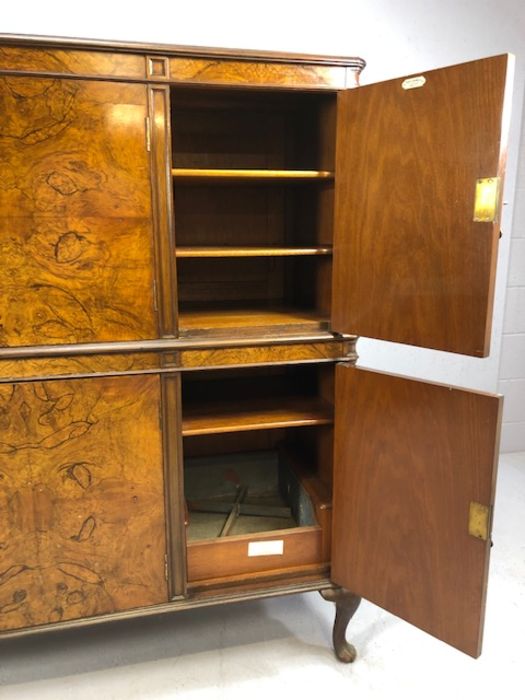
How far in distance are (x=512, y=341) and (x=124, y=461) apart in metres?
2.07

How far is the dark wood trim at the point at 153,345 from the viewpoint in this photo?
1.22 m

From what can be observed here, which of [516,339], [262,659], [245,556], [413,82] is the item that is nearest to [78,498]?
[245,556]

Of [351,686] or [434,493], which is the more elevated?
[434,493]

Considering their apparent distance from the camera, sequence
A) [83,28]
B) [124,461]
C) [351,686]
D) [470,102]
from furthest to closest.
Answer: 1. [83,28]
2. [351,686]
3. [124,461]
4. [470,102]

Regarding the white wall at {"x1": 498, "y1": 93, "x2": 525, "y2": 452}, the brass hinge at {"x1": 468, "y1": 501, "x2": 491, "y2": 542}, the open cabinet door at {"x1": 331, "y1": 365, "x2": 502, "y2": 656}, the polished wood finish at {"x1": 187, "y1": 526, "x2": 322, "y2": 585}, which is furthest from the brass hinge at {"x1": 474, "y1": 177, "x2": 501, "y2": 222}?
the white wall at {"x1": 498, "y1": 93, "x2": 525, "y2": 452}

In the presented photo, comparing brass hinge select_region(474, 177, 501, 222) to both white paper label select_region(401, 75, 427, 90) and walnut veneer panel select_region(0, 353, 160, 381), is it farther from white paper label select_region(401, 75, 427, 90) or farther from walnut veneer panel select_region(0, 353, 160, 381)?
walnut veneer panel select_region(0, 353, 160, 381)

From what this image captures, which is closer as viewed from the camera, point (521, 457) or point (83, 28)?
point (83, 28)

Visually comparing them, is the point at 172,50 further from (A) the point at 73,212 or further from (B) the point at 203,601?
(B) the point at 203,601

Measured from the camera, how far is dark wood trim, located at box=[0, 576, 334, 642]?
53.1 inches

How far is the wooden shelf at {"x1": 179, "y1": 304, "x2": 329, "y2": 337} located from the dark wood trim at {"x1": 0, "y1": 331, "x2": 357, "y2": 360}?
27 millimetres

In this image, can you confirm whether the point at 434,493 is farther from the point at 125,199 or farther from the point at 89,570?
the point at 125,199

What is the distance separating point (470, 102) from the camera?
1.07 metres

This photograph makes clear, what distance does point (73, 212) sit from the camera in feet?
3.96

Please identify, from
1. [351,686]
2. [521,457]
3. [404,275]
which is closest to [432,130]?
[404,275]
